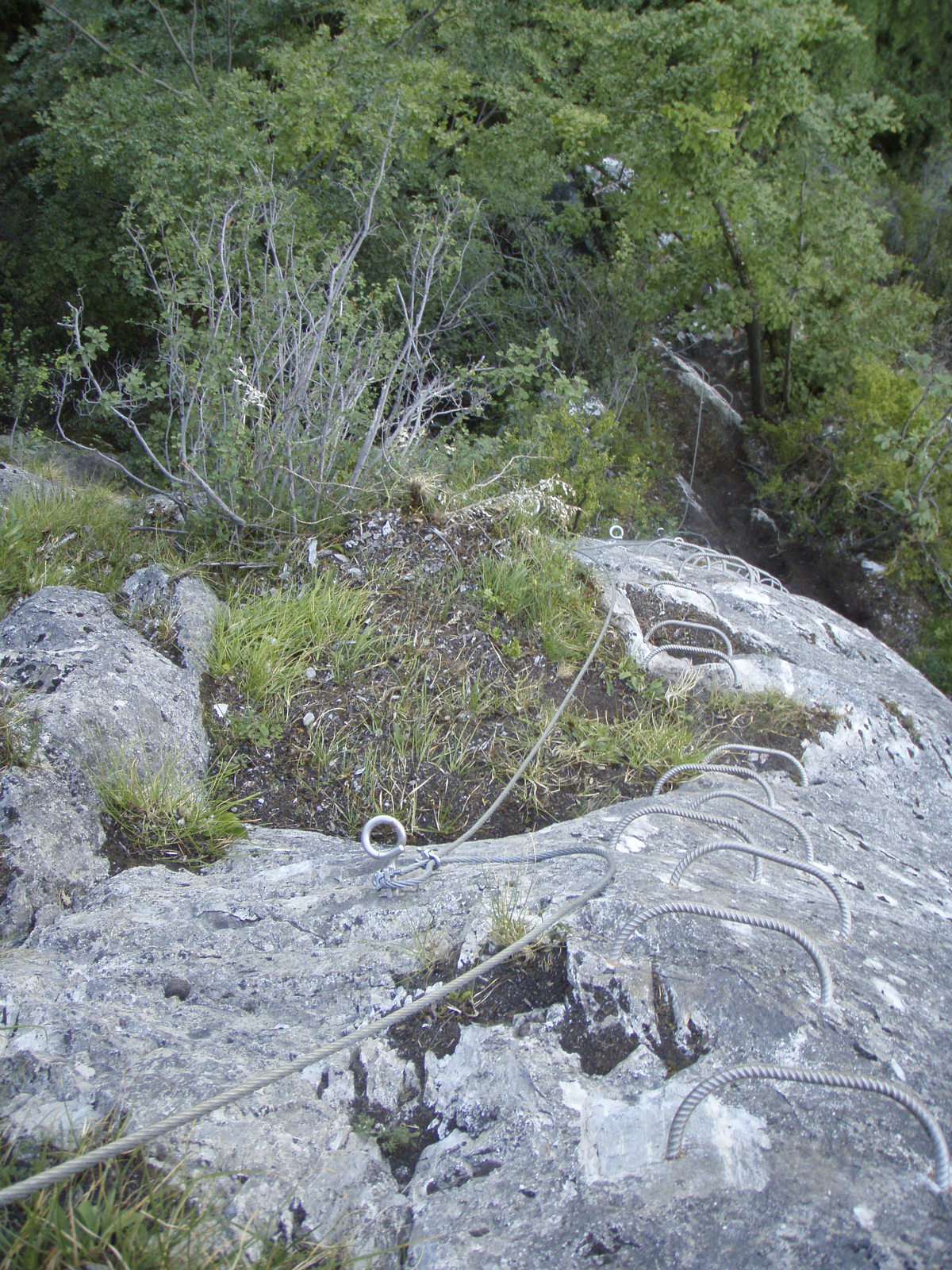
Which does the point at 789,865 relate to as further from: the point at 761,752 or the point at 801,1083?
the point at 761,752

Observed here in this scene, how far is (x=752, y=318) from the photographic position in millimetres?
7648

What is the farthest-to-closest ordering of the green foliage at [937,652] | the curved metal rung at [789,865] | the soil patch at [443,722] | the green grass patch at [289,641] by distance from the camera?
the green foliage at [937,652] < the green grass patch at [289,641] < the soil patch at [443,722] < the curved metal rung at [789,865]

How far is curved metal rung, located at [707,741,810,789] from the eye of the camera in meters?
2.90

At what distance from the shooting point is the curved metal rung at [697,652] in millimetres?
3348

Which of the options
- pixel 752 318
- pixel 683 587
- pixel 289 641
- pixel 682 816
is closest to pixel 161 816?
pixel 289 641

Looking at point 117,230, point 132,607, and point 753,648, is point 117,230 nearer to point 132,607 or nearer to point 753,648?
point 132,607

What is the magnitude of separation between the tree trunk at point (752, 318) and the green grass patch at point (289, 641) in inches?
219

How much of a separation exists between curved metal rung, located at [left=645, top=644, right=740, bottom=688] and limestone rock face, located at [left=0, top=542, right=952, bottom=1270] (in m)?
1.23

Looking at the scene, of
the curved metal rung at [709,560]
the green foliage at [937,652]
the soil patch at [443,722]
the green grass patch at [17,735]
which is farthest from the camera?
the green foliage at [937,652]

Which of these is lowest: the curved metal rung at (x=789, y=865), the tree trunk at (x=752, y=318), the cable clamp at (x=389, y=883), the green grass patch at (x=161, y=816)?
the green grass patch at (x=161, y=816)

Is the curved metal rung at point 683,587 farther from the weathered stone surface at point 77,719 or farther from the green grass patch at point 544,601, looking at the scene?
the weathered stone surface at point 77,719

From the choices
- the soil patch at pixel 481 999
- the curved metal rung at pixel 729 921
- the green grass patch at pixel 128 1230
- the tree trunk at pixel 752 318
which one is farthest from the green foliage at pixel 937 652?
the green grass patch at pixel 128 1230

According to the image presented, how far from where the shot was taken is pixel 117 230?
7.36 m

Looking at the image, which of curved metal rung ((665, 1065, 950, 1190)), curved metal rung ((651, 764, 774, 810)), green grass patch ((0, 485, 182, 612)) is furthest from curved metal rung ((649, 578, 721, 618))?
curved metal rung ((665, 1065, 950, 1190))
